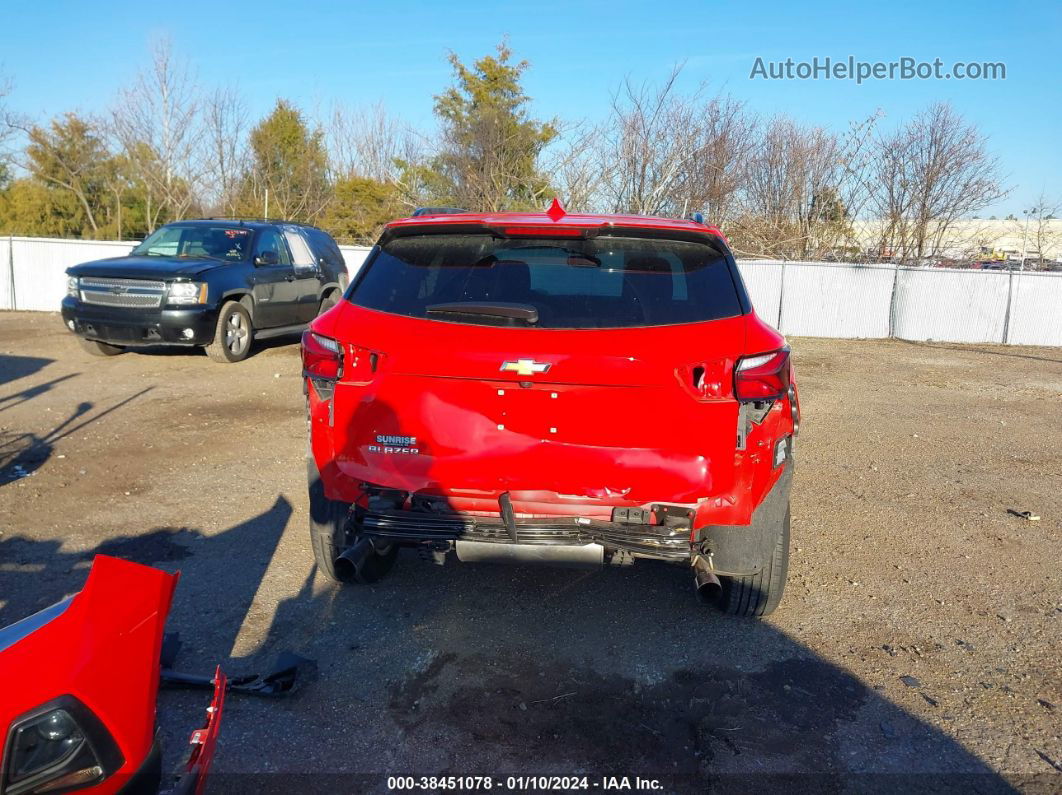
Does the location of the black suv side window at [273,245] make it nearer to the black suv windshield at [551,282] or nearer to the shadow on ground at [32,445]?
the shadow on ground at [32,445]

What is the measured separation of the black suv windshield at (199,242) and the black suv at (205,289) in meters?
0.01

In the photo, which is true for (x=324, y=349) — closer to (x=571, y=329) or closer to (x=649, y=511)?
(x=571, y=329)

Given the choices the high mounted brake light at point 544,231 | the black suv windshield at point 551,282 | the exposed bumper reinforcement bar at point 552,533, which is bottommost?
the exposed bumper reinforcement bar at point 552,533

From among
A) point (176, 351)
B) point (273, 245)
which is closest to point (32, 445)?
point (176, 351)

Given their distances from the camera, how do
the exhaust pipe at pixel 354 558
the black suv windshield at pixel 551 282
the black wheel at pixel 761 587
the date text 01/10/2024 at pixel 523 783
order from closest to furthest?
1. the date text 01/10/2024 at pixel 523 783
2. the black suv windshield at pixel 551 282
3. the exhaust pipe at pixel 354 558
4. the black wheel at pixel 761 587

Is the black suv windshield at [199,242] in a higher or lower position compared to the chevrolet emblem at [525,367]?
higher

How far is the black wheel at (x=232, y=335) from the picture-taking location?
10836 millimetres

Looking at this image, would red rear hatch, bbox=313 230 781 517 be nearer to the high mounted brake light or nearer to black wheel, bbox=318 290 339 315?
the high mounted brake light

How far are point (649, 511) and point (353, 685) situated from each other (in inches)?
53.1

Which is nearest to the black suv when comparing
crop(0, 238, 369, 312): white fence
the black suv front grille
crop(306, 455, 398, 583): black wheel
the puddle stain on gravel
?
the black suv front grille

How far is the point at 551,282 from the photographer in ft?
11.9

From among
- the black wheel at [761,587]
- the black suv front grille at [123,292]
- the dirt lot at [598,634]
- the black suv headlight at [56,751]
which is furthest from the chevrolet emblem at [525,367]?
the black suv front grille at [123,292]

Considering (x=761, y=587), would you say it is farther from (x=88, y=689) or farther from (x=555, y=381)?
(x=88, y=689)

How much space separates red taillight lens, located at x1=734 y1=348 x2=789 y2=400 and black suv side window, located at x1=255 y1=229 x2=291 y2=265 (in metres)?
9.52
